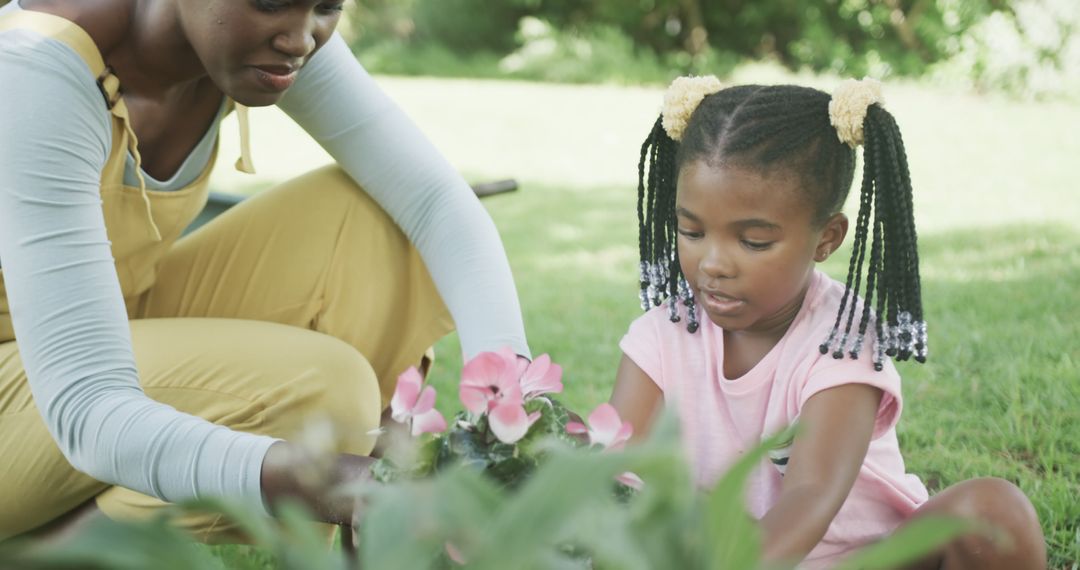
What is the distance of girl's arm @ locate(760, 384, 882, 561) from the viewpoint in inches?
68.4

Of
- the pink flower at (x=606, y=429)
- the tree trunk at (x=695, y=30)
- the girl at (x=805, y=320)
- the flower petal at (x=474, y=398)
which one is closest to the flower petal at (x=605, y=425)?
the pink flower at (x=606, y=429)

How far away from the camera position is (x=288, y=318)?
2.59m

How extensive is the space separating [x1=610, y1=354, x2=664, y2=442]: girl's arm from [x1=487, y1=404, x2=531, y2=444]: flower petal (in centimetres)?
100

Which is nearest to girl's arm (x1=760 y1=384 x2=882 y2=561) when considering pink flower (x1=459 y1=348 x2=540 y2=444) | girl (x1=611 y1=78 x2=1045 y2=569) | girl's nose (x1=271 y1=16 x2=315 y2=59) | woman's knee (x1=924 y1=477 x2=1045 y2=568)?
girl (x1=611 y1=78 x2=1045 y2=569)

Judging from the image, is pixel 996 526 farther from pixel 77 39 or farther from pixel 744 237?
pixel 77 39

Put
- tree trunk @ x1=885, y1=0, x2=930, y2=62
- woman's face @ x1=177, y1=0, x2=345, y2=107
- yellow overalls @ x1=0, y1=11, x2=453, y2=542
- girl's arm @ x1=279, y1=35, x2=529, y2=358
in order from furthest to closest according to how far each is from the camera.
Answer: tree trunk @ x1=885, y1=0, x2=930, y2=62, girl's arm @ x1=279, y1=35, x2=529, y2=358, yellow overalls @ x1=0, y1=11, x2=453, y2=542, woman's face @ x1=177, y1=0, x2=345, y2=107

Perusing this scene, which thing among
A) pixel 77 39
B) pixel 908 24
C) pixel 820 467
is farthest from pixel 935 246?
pixel 908 24

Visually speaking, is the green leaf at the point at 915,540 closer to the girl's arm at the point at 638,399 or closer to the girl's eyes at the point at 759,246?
the girl's eyes at the point at 759,246

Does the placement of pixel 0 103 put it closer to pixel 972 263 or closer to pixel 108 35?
pixel 108 35

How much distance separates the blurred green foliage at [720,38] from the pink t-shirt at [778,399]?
809 cm

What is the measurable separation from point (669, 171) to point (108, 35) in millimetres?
996

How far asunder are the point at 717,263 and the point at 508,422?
2.74 ft

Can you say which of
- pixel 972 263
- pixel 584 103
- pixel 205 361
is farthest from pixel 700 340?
pixel 584 103

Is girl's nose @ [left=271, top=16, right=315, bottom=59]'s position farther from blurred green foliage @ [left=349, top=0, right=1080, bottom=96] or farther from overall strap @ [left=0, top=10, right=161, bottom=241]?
blurred green foliage @ [left=349, top=0, right=1080, bottom=96]
